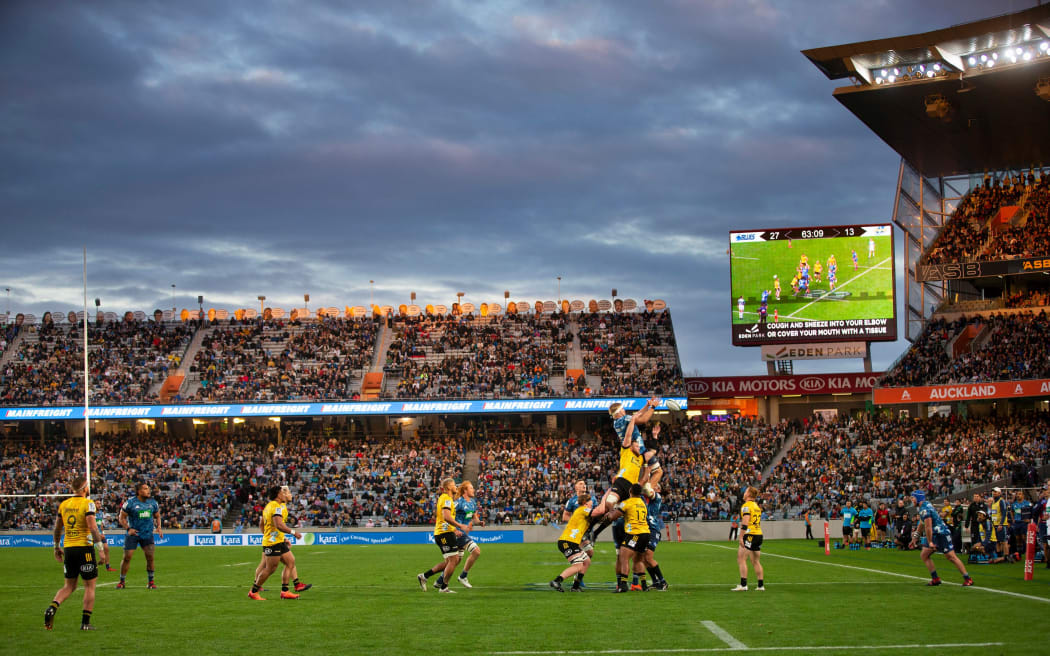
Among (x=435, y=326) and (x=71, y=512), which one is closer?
(x=71, y=512)

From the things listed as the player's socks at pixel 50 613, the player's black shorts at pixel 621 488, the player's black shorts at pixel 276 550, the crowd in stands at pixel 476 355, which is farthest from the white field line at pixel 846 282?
the player's socks at pixel 50 613

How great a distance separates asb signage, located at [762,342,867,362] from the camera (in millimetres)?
53156

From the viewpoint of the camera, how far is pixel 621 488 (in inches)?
591

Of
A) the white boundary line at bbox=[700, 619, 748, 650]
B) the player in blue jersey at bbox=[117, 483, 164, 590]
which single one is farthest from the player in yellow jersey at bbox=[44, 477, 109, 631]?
the white boundary line at bbox=[700, 619, 748, 650]

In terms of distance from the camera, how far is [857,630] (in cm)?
1230

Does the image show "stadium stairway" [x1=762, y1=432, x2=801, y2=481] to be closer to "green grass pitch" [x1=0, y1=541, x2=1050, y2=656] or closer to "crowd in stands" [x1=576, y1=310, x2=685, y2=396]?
"crowd in stands" [x1=576, y1=310, x2=685, y2=396]

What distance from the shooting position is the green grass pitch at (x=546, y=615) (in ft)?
37.5

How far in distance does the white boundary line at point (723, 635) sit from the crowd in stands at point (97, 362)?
50.3 metres

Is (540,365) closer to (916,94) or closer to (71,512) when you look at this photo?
(916,94)

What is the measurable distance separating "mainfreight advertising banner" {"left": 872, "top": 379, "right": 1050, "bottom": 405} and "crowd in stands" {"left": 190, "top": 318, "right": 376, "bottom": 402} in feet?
97.3

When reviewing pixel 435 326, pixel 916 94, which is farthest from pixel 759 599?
pixel 435 326

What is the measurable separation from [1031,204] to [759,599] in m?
45.6

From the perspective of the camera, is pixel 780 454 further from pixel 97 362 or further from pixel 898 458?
pixel 97 362

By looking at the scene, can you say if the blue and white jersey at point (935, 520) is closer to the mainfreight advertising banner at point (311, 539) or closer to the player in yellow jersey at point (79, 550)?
the player in yellow jersey at point (79, 550)
